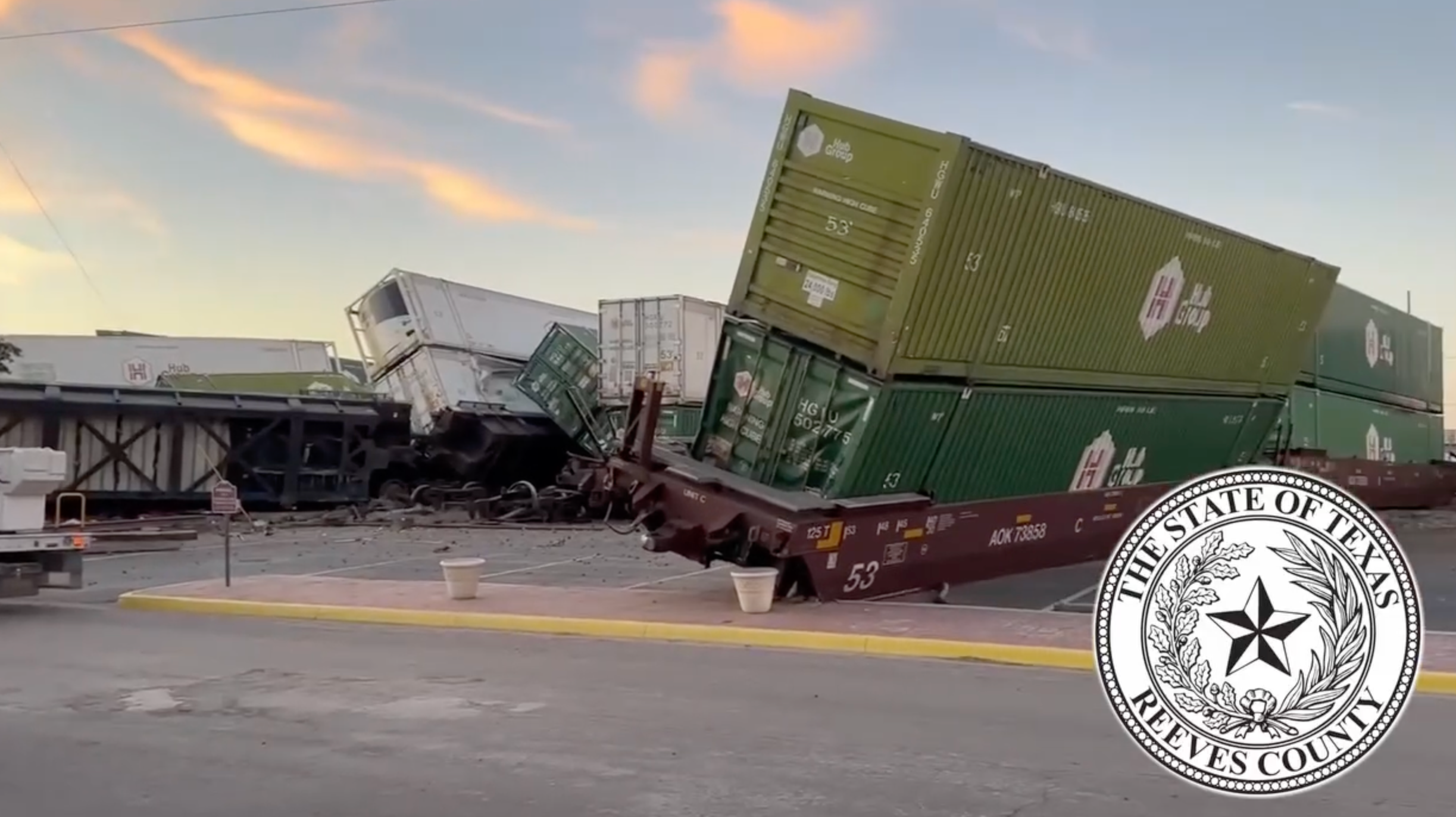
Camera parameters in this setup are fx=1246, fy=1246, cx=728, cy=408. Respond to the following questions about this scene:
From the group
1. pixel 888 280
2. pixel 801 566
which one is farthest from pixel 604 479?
pixel 888 280

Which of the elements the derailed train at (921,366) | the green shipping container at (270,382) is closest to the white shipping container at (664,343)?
the green shipping container at (270,382)

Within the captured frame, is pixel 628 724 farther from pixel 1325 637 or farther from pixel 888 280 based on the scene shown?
pixel 888 280

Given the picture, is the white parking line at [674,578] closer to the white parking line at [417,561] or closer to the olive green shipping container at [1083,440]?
the white parking line at [417,561]

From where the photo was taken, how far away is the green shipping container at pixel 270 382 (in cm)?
3419

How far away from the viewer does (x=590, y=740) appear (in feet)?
23.6

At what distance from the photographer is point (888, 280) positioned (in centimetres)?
1205

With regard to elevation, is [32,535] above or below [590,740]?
below

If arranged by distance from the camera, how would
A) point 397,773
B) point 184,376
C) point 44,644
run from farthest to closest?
1. point 184,376
2. point 44,644
3. point 397,773

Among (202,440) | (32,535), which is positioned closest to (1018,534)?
(32,535)

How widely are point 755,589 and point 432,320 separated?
19006 millimetres

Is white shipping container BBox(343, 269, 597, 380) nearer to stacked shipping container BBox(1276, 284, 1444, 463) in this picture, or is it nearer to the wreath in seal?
stacked shipping container BBox(1276, 284, 1444, 463)

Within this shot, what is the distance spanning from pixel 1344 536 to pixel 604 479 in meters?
9.46

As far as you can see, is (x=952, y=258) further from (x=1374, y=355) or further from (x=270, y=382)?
(x=270, y=382)

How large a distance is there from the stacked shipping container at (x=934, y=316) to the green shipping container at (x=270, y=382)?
74.9ft
